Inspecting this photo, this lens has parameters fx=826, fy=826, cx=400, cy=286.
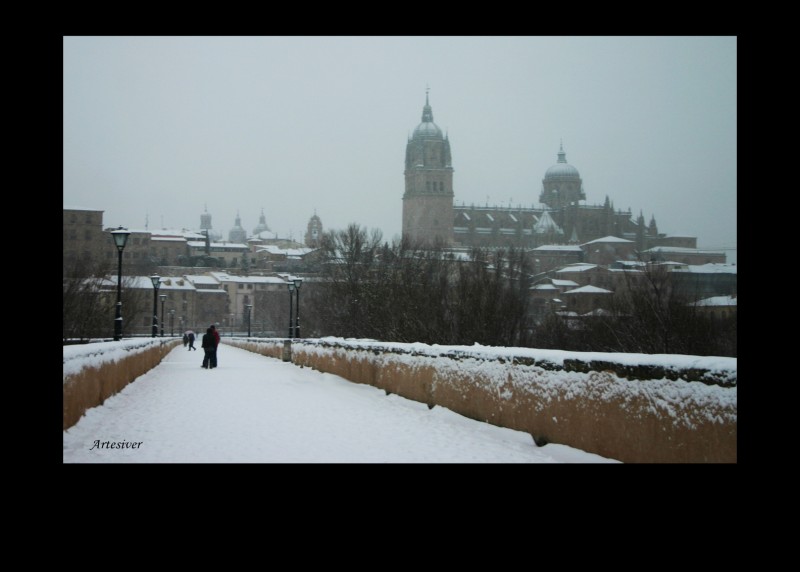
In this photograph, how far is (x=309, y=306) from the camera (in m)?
58.4

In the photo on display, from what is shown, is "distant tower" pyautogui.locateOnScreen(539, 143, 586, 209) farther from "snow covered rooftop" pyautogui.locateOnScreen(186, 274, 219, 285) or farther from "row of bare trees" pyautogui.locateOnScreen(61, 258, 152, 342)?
"row of bare trees" pyautogui.locateOnScreen(61, 258, 152, 342)

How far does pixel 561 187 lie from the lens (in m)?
164

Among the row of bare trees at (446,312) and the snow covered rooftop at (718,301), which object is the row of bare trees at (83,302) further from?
the snow covered rooftop at (718,301)

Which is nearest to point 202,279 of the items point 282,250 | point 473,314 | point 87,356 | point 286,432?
point 282,250

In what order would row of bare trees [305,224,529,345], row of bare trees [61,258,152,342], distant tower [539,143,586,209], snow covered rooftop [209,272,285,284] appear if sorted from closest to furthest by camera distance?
row of bare trees [61,258,152,342] → row of bare trees [305,224,529,345] → snow covered rooftop [209,272,285,284] → distant tower [539,143,586,209]

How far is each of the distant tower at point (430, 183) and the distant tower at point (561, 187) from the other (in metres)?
29.3

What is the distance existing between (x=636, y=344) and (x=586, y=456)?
29.1m

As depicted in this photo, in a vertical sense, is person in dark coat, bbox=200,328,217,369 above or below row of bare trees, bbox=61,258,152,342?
below

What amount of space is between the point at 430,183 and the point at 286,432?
133457 mm

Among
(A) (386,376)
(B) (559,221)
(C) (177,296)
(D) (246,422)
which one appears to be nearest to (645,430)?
(D) (246,422)

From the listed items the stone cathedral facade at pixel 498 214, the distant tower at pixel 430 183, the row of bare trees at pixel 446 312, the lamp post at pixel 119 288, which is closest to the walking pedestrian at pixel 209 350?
the lamp post at pixel 119 288

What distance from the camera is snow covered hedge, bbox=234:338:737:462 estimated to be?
6727 mm

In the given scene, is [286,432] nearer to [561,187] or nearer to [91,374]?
[91,374]

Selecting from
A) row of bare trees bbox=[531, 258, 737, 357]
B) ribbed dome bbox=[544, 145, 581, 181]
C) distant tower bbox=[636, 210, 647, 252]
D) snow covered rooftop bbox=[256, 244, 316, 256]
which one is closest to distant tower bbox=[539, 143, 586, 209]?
ribbed dome bbox=[544, 145, 581, 181]
